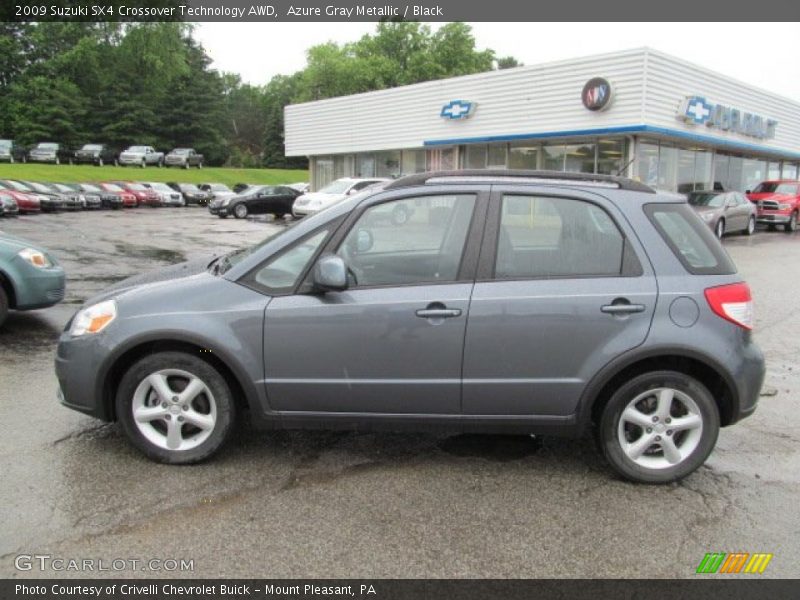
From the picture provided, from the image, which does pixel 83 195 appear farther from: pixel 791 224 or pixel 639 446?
pixel 639 446

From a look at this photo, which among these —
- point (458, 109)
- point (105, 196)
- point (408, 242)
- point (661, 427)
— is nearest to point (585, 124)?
point (458, 109)

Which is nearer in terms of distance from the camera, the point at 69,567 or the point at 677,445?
the point at 69,567

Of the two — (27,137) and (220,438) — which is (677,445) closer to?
(220,438)

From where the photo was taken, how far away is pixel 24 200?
2703 cm

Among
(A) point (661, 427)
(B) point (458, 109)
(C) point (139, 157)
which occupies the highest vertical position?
(C) point (139, 157)

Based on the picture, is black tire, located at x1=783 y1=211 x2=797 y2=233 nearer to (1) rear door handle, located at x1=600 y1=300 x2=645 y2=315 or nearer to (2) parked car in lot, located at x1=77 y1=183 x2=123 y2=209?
(1) rear door handle, located at x1=600 y1=300 x2=645 y2=315

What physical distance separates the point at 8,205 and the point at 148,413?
25.8m

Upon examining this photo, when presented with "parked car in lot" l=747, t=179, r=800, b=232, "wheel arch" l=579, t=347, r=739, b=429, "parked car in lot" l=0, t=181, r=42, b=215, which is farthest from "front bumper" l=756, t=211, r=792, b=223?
"parked car in lot" l=0, t=181, r=42, b=215

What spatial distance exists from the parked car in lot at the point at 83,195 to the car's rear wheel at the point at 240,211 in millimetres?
8618

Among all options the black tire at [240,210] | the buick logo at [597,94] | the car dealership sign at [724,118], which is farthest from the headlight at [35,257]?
the black tire at [240,210]

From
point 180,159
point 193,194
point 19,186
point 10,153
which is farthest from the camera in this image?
point 180,159

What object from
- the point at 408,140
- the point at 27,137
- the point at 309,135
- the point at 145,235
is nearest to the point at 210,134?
the point at 27,137

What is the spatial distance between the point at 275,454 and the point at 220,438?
39 centimetres

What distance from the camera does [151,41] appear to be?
124 feet
